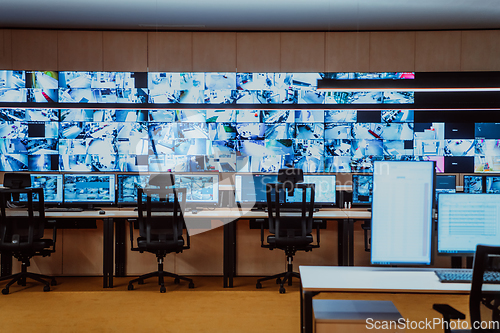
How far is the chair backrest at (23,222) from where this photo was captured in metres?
3.90

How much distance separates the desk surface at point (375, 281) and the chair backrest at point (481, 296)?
7 cm

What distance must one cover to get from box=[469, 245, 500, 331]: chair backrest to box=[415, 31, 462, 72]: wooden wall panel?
449 centimetres

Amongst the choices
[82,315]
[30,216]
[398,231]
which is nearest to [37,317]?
[82,315]

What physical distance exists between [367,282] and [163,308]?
92.6 inches

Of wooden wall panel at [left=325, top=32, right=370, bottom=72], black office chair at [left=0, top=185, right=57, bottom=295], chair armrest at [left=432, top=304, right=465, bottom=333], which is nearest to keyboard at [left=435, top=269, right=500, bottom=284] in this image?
chair armrest at [left=432, top=304, right=465, bottom=333]

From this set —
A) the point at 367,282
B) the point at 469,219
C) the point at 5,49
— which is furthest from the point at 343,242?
the point at 5,49

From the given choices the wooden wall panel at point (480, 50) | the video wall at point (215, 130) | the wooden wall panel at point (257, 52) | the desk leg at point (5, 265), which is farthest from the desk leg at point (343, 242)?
the desk leg at point (5, 265)

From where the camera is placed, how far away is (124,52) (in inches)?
214

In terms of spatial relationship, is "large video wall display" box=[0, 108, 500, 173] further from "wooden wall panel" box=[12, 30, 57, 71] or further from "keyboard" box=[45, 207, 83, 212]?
"keyboard" box=[45, 207, 83, 212]

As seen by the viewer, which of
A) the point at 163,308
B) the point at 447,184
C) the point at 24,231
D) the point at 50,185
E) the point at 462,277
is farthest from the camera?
the point at 447,184

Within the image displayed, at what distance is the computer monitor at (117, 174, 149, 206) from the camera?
468cm

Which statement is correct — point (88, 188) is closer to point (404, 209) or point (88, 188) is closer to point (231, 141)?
point (231, 141)

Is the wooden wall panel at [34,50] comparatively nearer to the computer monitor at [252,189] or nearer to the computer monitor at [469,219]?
the computer monitor at [252,189]

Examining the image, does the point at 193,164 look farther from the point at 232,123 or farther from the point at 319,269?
the point at 319,269
